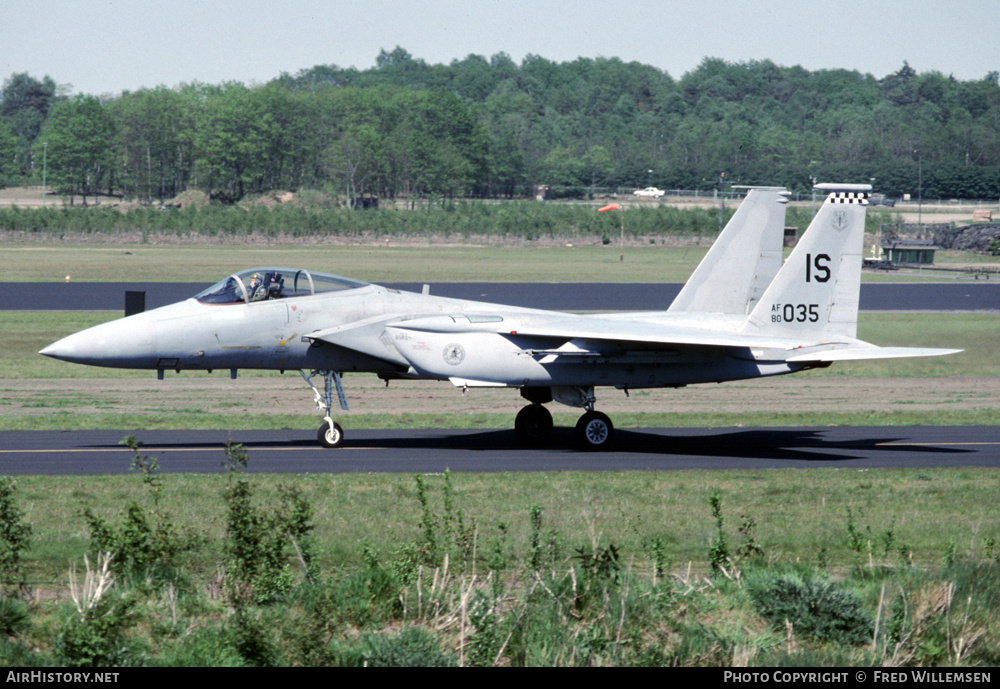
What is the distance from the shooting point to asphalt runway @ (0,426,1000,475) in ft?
57.2

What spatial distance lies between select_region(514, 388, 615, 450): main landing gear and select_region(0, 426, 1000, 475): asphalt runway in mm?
301

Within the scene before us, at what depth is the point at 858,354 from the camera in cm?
1917

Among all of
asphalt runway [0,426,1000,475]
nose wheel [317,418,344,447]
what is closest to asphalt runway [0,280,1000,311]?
asphalt runway [0,426,1000,475]

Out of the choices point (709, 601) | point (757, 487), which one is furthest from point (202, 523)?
point (757, 487)

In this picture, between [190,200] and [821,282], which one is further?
[190,200]

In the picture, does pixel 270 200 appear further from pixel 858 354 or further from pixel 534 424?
pixel 858 354

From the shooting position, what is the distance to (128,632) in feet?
29.3

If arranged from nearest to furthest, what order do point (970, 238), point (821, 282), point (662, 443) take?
point (821, 282) → point (662, 443) → point (970, 238)

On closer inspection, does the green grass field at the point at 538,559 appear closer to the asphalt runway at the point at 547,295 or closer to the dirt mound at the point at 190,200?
the asphalt runway at the point at 547,295

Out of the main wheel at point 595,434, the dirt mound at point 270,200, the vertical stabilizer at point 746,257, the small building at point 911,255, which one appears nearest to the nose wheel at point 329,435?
the main wheel at point 595,434

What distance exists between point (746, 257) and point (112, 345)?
1186 cm

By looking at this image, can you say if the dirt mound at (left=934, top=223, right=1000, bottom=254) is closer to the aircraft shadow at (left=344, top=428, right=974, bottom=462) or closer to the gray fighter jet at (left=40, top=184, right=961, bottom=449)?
the aircraft shadow at (left=344, top=428, right=974, bottom=462)

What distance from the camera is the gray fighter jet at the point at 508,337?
18391 millimetres

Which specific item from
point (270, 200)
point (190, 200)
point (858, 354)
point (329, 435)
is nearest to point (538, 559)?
point (329, 435)
